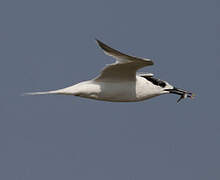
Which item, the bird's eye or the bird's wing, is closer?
the bird's wing

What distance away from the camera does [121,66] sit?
56.0 ft

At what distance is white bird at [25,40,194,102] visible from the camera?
→ 1675cm

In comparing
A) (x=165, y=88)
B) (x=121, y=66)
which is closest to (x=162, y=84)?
(x=165, y=88)

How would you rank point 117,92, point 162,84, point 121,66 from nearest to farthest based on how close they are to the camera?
point 121,66, point 117,92, point 162,84

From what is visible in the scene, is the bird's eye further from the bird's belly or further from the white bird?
the bird's belly

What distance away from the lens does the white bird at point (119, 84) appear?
16.8 meters

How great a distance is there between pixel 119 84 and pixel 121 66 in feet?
3.39

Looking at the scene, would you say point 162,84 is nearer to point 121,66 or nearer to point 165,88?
point 165,88

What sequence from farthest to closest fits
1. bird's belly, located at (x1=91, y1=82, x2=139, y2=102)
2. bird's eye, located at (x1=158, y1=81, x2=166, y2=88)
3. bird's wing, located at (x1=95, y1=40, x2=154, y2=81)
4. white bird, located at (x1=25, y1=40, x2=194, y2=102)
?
1. bird's eye, located at (x1=158, y1=81, x2=166, y2=88)
2. bird's belly, located at (x1=91, y1=82, x2=139, y2=102)
3. white bird, located at (x1=25, y1=40, x2=194, y2=102)
4. bird's wing, located at (x1=95, y1=40, x2=154, y2=81)

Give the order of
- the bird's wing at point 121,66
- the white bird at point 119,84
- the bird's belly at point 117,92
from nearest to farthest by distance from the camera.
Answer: the bird's wing at point 121,66 < the white bird at point 119,84 < the bird's belly at point 117,92

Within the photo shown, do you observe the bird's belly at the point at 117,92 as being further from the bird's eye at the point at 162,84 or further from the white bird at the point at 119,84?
the bird's eye at the point at 162,84

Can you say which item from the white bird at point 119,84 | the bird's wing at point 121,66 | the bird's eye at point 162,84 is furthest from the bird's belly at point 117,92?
the bird's eye at point 162,84

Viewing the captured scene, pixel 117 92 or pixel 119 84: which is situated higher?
pixel 119 84

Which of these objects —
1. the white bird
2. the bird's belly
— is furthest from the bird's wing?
the bird's belly
